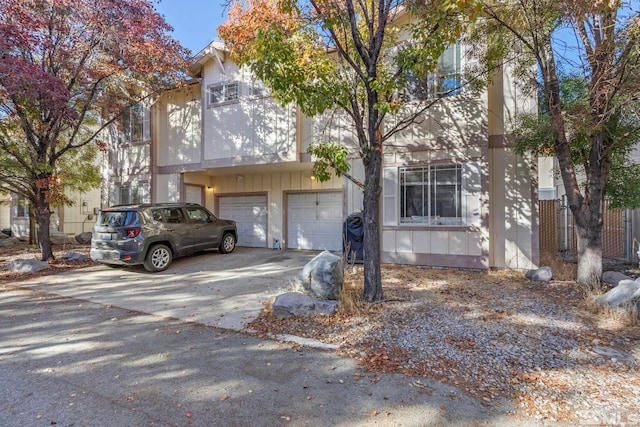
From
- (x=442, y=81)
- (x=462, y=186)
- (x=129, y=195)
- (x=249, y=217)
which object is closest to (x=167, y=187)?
(x=129, y=195)

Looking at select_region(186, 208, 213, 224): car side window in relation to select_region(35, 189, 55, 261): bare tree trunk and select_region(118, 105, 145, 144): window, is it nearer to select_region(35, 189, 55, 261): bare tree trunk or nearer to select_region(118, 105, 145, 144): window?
select_region(35, 189, 55, 261): bare tree trunk

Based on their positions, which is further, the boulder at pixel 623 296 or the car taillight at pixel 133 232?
the car taillight at pixel 133 232

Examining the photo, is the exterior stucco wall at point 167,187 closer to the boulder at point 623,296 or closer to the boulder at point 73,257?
the boulder at point 73,257

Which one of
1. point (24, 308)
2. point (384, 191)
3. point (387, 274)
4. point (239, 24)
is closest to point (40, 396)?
point (24, 308)

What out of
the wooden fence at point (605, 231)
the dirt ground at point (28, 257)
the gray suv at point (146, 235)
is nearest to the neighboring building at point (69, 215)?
the dirt ground at point (28, 257)

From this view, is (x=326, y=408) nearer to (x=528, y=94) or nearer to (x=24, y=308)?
(x=24, y=308)

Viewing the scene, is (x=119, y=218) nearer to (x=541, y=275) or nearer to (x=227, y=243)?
(x=227, y=243)

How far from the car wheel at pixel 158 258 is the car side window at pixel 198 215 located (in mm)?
1208

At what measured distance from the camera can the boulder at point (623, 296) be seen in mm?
4582

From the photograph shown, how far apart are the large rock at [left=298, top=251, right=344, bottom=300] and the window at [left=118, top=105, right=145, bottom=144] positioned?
10.5 m

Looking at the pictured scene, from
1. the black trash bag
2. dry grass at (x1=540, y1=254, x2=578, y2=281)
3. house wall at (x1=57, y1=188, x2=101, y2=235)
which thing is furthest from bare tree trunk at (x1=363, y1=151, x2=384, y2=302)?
house wall at (x1=57, y1=188, x2=101, y2=235)

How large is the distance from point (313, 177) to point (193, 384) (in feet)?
14.9

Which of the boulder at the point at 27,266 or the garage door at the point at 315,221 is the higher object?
the garage door at the point at 315,221

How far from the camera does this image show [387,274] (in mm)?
7527
